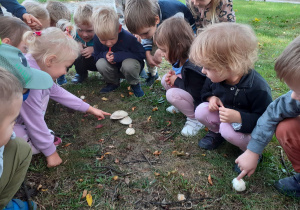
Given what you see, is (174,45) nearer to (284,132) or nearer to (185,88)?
(185,88)

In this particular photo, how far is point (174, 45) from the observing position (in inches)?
91.4

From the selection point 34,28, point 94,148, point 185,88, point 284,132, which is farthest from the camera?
point 34,28

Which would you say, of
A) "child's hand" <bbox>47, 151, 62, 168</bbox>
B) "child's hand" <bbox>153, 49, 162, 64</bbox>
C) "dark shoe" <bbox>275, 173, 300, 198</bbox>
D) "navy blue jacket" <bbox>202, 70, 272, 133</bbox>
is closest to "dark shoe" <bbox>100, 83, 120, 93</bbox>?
"child's hand" <bbox>153, 49, 162, 64</bbox>

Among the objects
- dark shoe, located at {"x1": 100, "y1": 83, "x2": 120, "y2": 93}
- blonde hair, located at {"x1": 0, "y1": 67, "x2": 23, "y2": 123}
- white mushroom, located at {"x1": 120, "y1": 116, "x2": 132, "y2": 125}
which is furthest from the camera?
dark shoe, located at {"x1": 100, "y1": 83, "x2": 120, "y2": 93}

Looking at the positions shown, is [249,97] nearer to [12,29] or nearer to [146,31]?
[146,31]

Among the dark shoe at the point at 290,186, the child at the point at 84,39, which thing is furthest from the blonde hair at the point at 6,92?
the child at the point at 84,39

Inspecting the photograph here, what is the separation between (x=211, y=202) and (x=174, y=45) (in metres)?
1.37

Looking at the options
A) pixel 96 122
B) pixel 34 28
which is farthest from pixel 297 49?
pixel 34 28

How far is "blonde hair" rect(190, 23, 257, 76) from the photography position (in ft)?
5.67

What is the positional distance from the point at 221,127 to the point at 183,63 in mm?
765

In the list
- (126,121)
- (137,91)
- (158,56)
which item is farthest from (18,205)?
(158,56)

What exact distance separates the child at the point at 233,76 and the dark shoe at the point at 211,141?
0.72 feet

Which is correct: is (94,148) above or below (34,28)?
below

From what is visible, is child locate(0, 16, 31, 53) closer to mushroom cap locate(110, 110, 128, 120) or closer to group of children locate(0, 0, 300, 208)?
group of children locate(0, 0, 300, 208)
